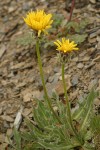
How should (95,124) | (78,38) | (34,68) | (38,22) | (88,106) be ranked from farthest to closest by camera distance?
(34,68), (78,38), (88,106), (95,124), (38,22)

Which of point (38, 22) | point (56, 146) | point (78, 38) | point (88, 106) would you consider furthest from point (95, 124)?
point (78, 38)

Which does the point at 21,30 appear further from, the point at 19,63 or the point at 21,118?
the point at 21,118

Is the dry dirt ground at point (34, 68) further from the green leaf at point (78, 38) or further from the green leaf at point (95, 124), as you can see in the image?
the green leaf at point (95, 124)

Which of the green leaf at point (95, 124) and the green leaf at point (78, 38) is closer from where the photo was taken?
the green leaf at point (95, 124)

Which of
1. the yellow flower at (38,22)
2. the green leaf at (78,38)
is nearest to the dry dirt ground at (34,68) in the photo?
the green leaf at (78,38)

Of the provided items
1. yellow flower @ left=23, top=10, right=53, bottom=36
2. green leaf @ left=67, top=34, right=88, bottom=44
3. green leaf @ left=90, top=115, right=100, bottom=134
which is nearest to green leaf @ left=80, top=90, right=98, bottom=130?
green leaf @ left=90, top=115, right=100, bottom=134

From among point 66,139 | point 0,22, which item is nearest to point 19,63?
point 0,22

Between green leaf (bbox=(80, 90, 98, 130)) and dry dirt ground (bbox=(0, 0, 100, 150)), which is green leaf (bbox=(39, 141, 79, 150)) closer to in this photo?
green leaf (bbox=(80, 90, 98, 130))

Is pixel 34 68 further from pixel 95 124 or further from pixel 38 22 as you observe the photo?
pixel 38 22

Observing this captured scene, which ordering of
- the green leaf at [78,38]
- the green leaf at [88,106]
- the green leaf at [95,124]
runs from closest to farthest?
the green leaf at [95,124], the green leaf at [88,106], the green leaf at [78,38]
